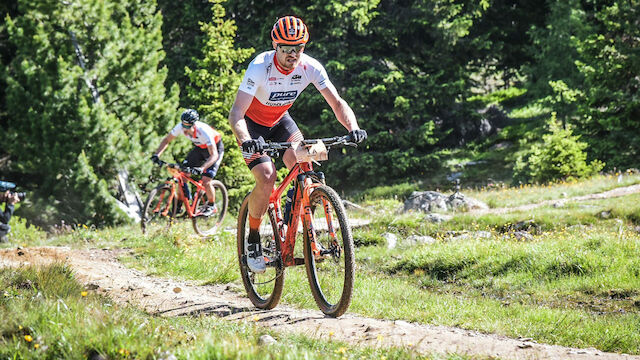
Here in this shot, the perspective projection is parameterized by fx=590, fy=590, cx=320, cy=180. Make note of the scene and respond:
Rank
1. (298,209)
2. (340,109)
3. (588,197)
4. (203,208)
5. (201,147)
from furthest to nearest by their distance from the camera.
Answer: (588,197) → (203,208) → (201,147) → (340,109) → (298,209)

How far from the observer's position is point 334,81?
2842 cm

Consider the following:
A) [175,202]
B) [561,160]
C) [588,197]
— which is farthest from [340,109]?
[561,160]

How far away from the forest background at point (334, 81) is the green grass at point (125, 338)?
14.5 metres

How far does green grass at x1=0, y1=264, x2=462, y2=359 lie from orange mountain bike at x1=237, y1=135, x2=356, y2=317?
2.88ft

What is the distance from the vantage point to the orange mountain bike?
5.79m

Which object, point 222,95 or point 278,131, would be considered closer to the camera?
point 278,131

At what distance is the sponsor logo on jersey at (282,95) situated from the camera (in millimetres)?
6629

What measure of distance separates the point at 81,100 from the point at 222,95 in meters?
4.76

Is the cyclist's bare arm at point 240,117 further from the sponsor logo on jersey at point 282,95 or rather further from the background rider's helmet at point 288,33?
the background rider's helmet at point 288,33

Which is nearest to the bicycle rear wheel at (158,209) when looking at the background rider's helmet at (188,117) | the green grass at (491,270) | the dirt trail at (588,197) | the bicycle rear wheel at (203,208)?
the green grass at (491,270)

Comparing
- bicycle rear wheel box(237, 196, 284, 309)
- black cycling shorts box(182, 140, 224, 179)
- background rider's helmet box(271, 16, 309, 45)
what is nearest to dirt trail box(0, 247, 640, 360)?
bicycle rear wheel box(237, 196, 284, 309)

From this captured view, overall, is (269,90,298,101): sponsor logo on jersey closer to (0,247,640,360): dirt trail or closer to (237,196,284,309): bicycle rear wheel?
(237,196,284,309): bicycle rear wheel

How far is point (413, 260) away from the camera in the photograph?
10.3m

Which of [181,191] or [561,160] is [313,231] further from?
[561,160]
